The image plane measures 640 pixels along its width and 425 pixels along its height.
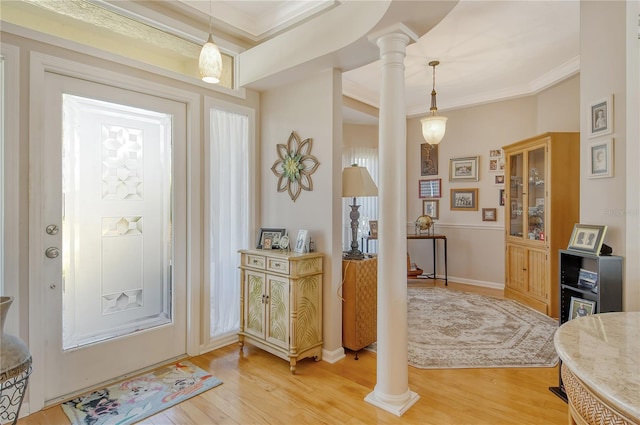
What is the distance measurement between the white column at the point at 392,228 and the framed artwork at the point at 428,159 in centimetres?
373

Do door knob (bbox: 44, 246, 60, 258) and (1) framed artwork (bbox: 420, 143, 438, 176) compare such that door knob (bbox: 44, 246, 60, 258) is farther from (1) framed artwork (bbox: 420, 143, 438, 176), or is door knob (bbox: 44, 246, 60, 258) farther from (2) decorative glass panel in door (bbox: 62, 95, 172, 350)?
(1) framed artwork (bbox: 420, 143, 438, 176)

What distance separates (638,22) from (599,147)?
68 centimetres

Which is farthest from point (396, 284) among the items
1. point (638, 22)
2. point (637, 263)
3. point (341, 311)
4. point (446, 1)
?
point (638, 22)

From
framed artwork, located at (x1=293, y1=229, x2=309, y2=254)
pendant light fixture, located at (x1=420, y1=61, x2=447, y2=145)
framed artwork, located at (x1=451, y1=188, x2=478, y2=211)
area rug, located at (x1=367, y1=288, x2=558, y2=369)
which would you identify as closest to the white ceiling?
pendant light fixture, located at (x1=420, y1=61, x2=447, y2=145)

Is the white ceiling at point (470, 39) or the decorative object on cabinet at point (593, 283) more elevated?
the white ceiling at point (470, 39)

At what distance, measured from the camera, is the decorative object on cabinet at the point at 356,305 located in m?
2.87

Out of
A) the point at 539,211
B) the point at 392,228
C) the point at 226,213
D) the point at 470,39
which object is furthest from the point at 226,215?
the point at 539,211

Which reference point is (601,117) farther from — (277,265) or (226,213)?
(226,213)

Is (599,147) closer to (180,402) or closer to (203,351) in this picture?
(180,402)

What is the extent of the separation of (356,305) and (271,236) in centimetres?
99

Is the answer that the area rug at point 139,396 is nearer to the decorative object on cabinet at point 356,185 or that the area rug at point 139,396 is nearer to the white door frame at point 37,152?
Answer: the white door frame at point 37,152

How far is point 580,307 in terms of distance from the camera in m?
2.11

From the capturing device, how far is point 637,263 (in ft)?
6.12

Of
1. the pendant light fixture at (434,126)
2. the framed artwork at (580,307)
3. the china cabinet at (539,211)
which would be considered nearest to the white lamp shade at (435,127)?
the pendant light fixture at (434,126)
